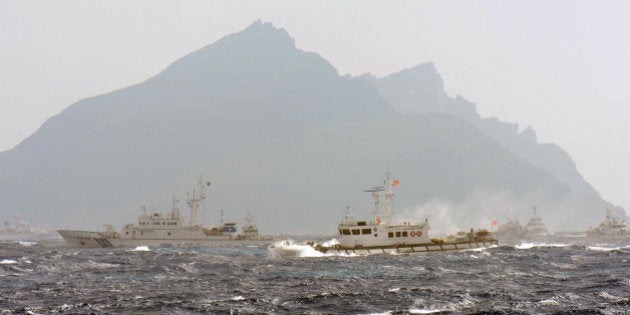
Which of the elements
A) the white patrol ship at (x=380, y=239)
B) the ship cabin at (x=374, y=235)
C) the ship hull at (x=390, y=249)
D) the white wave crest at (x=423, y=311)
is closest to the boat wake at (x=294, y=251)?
the ship hull at (x=390, y=249)

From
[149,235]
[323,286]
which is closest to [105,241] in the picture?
[149,235]

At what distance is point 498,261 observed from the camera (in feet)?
A: 247

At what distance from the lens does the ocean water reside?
39.2 m

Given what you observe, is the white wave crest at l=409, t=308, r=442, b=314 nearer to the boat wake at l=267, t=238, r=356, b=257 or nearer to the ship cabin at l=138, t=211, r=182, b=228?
the boat wake at l=267, t=238, r=356, b=257

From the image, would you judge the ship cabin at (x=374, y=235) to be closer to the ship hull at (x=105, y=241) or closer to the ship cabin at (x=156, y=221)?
the ship hull at (x=105, y=241)

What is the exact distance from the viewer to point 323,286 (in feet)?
163

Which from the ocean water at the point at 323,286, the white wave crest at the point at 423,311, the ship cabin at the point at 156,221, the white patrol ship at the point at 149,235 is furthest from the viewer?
the ship cabin at the point at 156,221

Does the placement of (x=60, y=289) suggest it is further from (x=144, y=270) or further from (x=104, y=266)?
(x=104, y=266)

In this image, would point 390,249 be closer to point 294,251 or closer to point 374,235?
point 374,235

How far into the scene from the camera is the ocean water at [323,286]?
3925 cm

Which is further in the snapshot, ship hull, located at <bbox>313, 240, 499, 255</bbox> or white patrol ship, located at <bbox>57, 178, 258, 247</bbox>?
white patrol ship, located at <bbox>57, 178, 258, 247</bbox>

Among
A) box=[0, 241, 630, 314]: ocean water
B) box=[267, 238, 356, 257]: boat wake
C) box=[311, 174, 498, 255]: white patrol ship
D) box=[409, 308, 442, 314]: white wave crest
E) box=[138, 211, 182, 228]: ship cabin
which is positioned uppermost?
box=[138, 211, 182, 228]: ship cabin

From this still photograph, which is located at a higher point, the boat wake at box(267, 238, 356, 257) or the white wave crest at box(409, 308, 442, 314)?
the boat wake at box(267, 238, 356, 257)

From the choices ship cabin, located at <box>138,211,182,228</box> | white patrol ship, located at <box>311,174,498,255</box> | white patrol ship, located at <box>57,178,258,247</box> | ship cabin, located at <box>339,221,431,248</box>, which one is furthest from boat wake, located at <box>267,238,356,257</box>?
ship cabin, located at <box>138,211,182,228</box>
